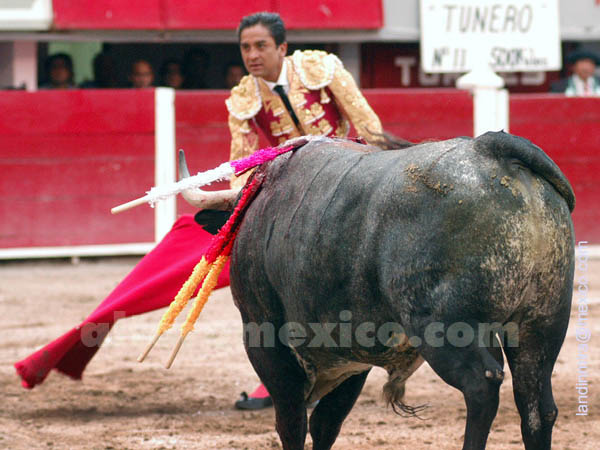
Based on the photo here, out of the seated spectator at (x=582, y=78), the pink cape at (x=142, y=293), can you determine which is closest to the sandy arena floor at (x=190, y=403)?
the pink cape at (x=142, y=293)

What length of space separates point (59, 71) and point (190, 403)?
4360mm

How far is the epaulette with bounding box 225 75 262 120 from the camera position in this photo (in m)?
3.26

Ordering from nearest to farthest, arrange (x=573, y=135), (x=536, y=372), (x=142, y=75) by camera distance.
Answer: (x=536, y=372), (x=573, y=135), (x=142, y=75)

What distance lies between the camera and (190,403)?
11.8 ft

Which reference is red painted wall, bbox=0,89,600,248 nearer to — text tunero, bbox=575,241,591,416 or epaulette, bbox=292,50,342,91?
text tunero, bbox=575,241,591,416

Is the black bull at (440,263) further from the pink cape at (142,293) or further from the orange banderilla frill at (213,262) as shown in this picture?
the pink cape at (142,293)

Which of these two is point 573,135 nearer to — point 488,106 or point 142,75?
point 488,106

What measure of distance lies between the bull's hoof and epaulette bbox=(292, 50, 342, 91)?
1.05m

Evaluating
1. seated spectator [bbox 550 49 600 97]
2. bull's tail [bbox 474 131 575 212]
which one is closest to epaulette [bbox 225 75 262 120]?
bull's tail [bbox 474 131 575 212]

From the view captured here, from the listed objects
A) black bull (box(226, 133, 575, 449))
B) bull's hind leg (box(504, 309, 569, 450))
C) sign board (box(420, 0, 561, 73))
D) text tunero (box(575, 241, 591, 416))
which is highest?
sign board (box(420, 0, 561, 73))

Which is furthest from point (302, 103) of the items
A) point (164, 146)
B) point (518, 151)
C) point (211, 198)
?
point (164, 146)

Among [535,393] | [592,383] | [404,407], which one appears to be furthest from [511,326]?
[592,383]

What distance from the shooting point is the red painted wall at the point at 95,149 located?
21.5 feet

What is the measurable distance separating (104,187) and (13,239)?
0.65 m
